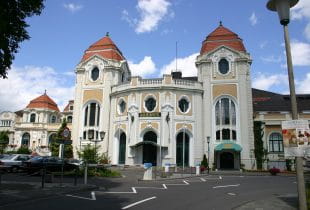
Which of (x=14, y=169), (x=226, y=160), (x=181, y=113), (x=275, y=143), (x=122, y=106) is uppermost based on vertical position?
(x=122, y=106)

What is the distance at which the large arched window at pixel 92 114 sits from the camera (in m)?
46.8

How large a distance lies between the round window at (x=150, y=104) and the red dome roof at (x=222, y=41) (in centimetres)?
1068

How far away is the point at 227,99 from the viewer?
43.7 metres

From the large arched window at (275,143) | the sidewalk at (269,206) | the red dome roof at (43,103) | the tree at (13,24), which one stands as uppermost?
the red dome roof at (43,103)

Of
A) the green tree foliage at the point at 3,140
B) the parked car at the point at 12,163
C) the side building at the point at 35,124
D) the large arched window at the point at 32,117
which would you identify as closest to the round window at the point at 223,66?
the parked car at the point at 12,163

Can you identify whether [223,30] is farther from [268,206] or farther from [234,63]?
[268,206]

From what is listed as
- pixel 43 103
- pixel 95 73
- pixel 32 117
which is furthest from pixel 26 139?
pixel 95 73

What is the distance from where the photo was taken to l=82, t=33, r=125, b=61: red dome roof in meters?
49.5

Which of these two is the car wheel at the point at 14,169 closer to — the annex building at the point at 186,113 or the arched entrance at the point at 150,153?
the annex building at the point at 186,113

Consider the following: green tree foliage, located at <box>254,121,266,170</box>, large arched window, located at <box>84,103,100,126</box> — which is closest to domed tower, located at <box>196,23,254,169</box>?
green tree foliage, located at <box>254,121,266,170</box>

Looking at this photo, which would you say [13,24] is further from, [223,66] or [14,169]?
[223,66]

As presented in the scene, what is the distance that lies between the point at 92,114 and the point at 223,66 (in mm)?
20713

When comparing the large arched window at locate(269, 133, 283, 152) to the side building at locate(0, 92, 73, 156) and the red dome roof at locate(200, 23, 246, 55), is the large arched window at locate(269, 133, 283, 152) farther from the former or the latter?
the side building at locate(0, 92, 73, 156)

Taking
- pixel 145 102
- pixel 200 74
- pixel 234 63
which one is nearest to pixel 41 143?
pixel 145 102
